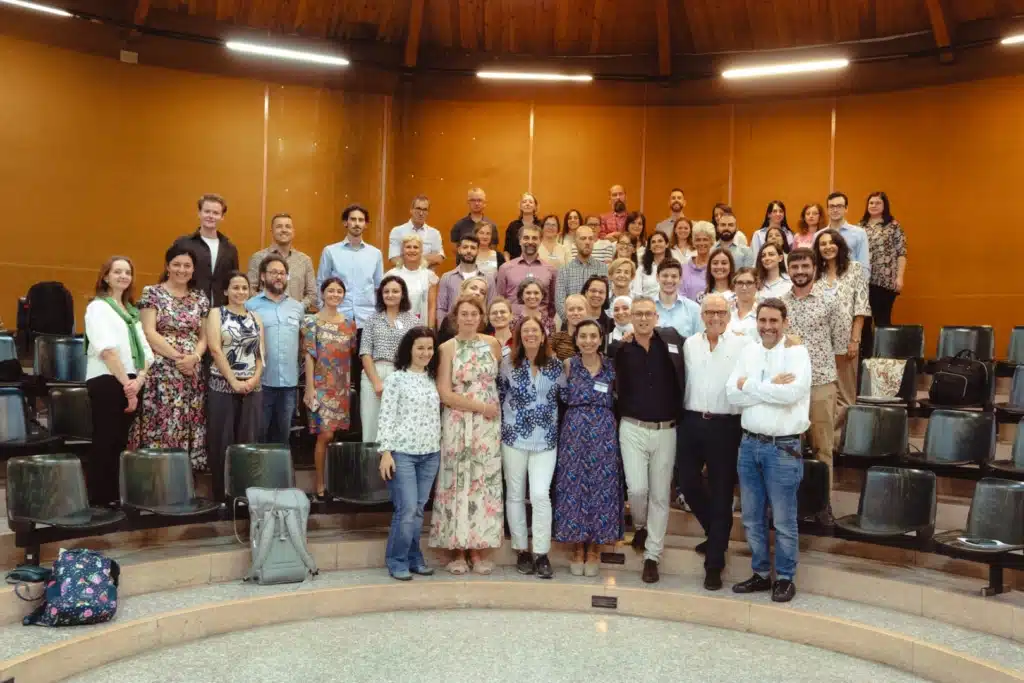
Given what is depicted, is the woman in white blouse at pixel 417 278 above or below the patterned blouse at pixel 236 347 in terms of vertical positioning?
Result: above

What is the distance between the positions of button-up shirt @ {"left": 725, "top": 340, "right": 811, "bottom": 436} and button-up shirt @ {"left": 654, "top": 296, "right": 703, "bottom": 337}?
824 mm

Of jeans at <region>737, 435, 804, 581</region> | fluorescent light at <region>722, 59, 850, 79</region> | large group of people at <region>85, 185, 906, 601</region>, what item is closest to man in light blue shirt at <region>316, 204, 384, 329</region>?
large group of people at <region>85, 185, 906, 601</region>

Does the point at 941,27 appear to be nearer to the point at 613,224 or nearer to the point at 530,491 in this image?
the point at 613,224

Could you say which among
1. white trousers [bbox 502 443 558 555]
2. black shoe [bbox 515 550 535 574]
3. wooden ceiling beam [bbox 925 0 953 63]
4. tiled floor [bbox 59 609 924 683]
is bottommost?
tiled floor [bbox 59 609 924 683]

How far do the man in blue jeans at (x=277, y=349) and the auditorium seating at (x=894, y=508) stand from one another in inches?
119

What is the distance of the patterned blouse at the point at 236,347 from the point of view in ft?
17.5

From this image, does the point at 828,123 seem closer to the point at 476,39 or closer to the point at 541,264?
the point at 476,39

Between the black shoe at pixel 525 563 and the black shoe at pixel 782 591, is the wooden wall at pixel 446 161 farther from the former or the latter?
the black shoe at pixel 525 563

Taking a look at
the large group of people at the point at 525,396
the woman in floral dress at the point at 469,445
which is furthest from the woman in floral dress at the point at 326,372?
the woman in floral dress at the point at 469,445

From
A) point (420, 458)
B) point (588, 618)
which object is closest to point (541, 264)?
point (420, 458)

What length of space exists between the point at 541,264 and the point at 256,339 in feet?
6.99

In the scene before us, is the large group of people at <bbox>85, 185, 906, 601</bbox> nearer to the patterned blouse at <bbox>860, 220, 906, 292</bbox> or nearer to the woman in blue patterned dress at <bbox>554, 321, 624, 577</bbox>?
the woman in blue patterned dress at <bbox>554, 321, 624, 577</bbox>

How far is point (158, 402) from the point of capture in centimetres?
528

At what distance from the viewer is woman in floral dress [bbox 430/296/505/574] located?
5309 mm
